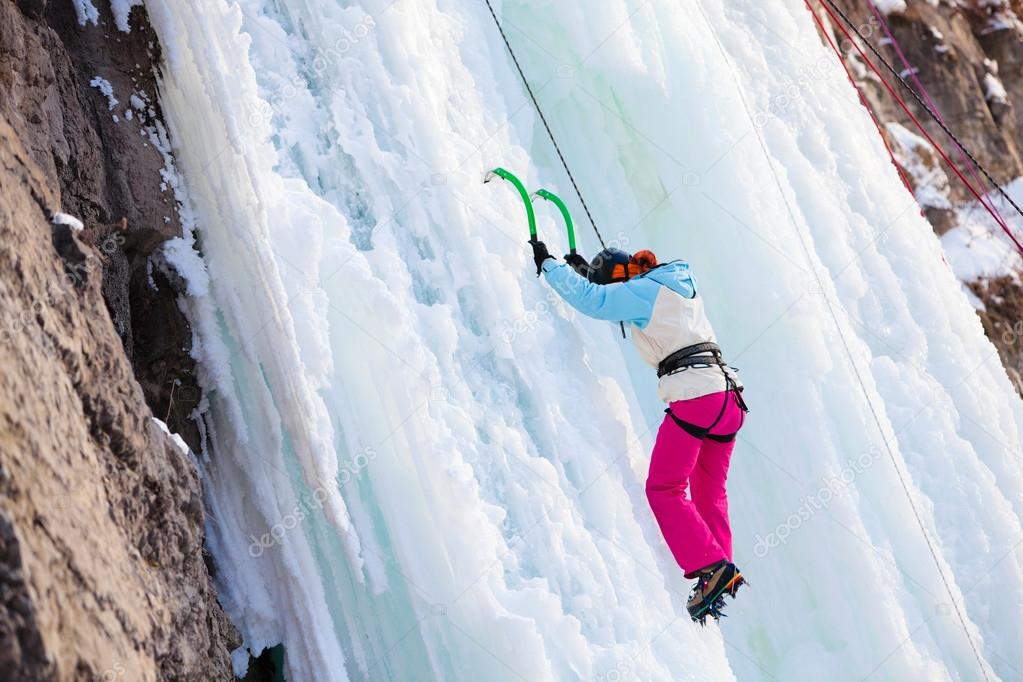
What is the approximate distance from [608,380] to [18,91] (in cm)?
218

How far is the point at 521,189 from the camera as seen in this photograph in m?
3.71

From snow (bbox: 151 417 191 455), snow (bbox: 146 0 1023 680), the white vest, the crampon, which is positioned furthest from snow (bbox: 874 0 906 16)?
snow (bbox: 151 417 191 455)

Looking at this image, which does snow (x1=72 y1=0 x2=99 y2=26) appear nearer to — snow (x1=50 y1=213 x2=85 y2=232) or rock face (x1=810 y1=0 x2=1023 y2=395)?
snow (x1=50 y1=213 x2=85 y2=232)

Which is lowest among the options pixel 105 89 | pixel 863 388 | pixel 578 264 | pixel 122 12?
pixel 863 388

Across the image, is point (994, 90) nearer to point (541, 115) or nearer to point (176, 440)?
point (541, 115)

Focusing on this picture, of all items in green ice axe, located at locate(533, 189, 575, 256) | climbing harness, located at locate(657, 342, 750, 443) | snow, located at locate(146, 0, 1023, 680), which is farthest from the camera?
green ice axe, located at locate(533, 189, 575, 256)

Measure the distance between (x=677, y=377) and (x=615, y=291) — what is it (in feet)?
1.23

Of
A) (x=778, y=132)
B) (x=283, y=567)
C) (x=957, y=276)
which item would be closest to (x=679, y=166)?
(x=778, y=132)

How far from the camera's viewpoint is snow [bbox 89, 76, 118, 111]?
10.9 ft

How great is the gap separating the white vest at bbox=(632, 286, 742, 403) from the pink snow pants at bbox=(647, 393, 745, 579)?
0.04m

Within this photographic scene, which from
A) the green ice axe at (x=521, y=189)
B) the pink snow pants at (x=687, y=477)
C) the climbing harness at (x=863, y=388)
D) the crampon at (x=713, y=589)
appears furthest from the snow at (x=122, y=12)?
the crampon at (x=713, y=589)

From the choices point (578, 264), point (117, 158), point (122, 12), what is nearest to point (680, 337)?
point (578, 264)

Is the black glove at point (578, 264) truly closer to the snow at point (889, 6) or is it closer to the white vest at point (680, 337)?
the white vest at point (680, 337)

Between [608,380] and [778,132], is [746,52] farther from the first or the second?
[608,380]
